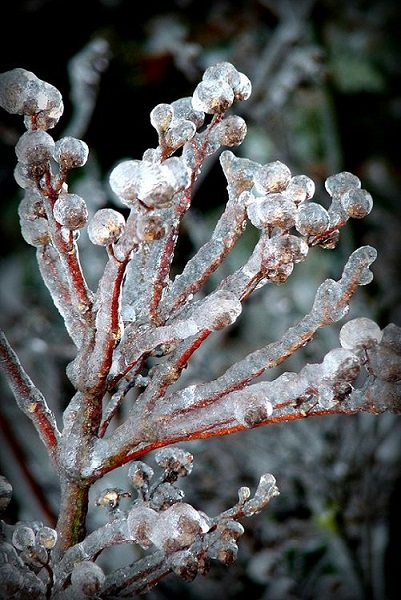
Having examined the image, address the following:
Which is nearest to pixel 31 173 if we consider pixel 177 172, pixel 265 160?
pixel 177 172

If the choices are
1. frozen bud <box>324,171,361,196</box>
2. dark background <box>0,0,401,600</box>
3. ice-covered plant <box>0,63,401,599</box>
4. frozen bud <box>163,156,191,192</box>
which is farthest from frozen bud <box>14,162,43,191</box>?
dark background <box>0,0,401,600</box>

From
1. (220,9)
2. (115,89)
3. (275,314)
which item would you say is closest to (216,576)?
(275,314)

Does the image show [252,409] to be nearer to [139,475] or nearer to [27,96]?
[139,475]

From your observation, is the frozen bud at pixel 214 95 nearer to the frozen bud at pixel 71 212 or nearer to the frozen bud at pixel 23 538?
the frozen bud at pixel 71 212

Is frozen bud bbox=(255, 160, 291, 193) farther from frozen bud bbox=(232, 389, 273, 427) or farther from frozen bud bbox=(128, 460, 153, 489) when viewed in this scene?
frozen bud bbox=(128, 460, 153, 489)

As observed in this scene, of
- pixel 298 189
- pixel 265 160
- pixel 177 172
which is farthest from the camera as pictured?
pixel 265 160

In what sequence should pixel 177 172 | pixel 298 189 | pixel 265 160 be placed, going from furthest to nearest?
1. pixel 265 160
2. pixel 298 189
3. pixel 177 172
